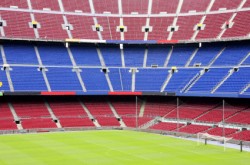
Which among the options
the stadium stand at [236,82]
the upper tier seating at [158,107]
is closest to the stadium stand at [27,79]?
the upper tier seating at [158,107]

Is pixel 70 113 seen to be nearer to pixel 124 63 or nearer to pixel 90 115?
pixel 90 115

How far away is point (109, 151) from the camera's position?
38.8 metres

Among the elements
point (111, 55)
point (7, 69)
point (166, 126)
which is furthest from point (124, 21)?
point (166, 126)

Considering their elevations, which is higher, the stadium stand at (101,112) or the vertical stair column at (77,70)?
the vertical stair column at (77,70)

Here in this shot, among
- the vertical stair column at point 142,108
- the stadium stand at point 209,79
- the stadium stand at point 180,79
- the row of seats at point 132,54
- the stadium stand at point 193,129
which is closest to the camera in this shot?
the stadium stand at point 193,129

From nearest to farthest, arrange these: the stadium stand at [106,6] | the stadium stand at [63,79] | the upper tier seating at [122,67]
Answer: the upper tier seating at [122,67], the stadium stand at [63,79], the stadium stand at [106,6]

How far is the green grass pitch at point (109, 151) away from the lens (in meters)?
33.4

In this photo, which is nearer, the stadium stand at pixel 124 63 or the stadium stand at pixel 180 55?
the stadium stand at pixel 124 63

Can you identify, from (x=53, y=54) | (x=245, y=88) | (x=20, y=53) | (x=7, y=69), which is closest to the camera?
(x=245, y=88)

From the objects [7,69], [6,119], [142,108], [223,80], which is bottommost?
[6,119]

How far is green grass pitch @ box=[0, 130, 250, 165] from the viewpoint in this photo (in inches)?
1314

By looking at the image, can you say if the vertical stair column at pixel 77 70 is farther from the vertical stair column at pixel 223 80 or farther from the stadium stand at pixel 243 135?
the stadium stand at pixel 243 135

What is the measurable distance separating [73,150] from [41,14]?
38.8 meters

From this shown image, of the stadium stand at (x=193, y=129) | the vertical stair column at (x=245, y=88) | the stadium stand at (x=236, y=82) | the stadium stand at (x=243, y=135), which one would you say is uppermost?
the stadium stand at (x=236, y=82)
